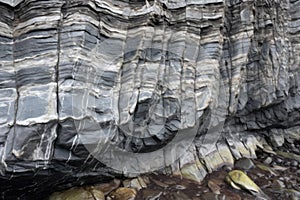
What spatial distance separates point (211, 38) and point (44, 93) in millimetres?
3294

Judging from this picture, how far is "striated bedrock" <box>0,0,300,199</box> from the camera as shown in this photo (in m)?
4.31

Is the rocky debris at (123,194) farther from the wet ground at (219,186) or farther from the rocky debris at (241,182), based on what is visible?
the rocky debris at (241,182)

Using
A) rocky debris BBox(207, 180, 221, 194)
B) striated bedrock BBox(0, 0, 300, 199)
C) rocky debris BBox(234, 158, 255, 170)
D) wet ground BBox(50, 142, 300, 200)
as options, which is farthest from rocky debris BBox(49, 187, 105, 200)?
rocky debris BBox(234, 158, 255, 170)

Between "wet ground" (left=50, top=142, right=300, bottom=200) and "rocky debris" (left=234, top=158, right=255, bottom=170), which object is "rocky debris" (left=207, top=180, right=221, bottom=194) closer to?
"wet ground" (left=50, top=142, right=300, bottom=200)

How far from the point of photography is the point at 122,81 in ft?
17.0

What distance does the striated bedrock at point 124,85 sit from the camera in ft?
14.1

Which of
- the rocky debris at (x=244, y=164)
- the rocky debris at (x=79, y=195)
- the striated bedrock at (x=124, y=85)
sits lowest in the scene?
the rocky debris at (x=79, y=195)

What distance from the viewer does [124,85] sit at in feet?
17.0

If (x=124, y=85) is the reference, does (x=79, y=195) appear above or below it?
below

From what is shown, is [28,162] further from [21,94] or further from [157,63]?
[157,63]

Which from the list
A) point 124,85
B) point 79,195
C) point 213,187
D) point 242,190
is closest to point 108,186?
point 79,195

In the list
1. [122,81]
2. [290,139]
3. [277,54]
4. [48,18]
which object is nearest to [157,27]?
[122,81]

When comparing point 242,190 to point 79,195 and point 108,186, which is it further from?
point 79,195

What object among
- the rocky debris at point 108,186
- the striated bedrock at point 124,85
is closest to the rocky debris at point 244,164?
the striated bedrock at point 124,85
